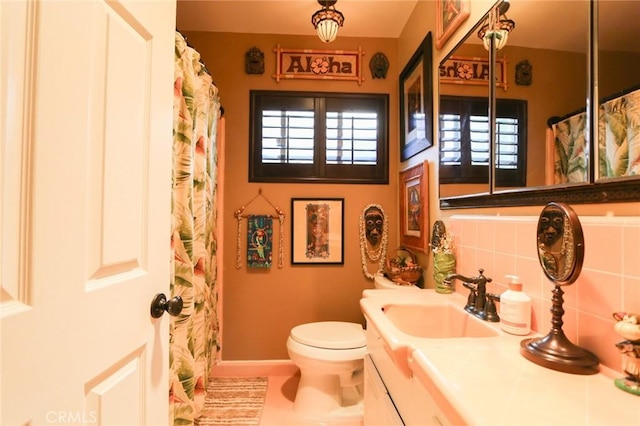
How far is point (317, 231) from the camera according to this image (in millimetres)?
2211

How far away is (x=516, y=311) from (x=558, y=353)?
0.20m

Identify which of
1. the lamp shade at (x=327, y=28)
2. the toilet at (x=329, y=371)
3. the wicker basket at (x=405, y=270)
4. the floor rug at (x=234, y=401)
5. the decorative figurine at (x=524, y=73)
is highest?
the lamp shade at (x=327, y=28)

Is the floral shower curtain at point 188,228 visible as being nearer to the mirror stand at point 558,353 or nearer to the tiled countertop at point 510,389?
the tiled countertop at point 510,389

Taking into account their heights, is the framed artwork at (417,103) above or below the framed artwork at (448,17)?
below

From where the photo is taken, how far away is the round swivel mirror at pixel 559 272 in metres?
0.63

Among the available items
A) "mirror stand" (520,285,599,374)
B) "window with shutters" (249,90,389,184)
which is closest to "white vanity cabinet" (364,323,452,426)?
"mirror stand" (520,285,599,374)

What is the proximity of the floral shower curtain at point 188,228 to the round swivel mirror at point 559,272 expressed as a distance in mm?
1261

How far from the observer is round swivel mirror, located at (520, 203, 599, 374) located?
0.63 m

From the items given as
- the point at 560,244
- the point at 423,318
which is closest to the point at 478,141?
the point at 560,244

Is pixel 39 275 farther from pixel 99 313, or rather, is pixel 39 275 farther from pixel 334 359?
pixel 334 359

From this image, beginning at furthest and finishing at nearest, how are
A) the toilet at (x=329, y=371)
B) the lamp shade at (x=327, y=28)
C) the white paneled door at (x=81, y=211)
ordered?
1. the lamp shade at (x=327, y=28)
2. the toilet at (x=329, y=371)
3. the white paneled door at (x=81, y=211)

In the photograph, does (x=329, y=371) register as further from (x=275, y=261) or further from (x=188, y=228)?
(x=188, y=228)

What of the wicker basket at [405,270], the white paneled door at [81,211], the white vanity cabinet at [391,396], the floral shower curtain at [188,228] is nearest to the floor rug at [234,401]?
the floral shower curtain at [188,228]

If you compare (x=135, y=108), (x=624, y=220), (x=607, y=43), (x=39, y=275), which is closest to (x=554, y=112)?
(x=607, y=43)
